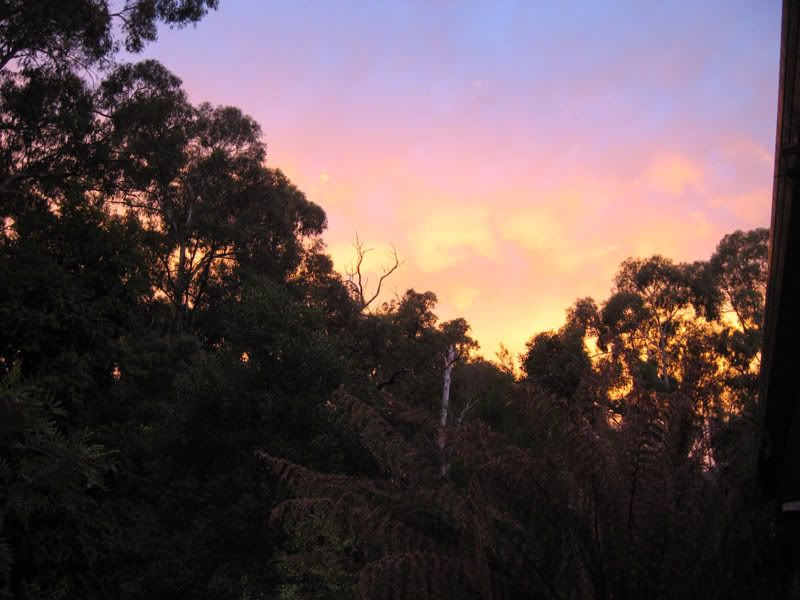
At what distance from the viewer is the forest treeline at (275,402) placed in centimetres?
336

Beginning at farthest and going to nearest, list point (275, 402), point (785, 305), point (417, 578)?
point (275, 402) < point (785, 305) < point (417, 578)

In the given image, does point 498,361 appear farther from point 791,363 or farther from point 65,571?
point 791,363

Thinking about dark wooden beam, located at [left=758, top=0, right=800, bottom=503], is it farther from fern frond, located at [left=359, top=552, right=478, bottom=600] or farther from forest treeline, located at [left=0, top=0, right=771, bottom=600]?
fern frond, located at [left=359, top=552, right=478, bottom=600]

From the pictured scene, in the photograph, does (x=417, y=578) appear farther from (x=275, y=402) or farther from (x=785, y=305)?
(x=275, y=402)

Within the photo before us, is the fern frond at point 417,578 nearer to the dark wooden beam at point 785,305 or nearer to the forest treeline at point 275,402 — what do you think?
the forest treeline at point 275,402

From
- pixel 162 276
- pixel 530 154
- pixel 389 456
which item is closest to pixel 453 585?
pixel 389 456

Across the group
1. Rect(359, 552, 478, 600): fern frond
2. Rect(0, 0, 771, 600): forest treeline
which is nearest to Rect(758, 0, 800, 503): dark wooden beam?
Rect(0, 0, 771, 600): forest treeline

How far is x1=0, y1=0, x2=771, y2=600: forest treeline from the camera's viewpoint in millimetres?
3361

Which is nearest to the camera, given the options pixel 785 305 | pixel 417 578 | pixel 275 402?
pixel 417 578

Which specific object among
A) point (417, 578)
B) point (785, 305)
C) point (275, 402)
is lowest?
point (417, 578)

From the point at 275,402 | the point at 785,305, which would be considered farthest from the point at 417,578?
the point at 275,402

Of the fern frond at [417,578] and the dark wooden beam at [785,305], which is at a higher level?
the dark wooden beam at [785,305]

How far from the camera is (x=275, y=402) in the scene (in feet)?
51.0

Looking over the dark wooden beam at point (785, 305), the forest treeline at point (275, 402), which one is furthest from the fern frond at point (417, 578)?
the dark wooden beam at point (785, 305)
